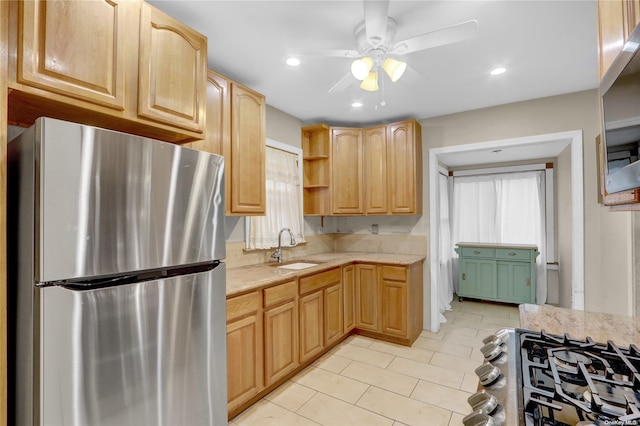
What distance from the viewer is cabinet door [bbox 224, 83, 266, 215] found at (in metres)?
2.36

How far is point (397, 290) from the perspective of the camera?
3.24 metres

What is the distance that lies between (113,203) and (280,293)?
149 cm

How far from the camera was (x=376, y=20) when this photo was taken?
1.56 meters

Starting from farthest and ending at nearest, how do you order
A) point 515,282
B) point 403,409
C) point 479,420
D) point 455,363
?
point 515,282 → point 455,363 → point 403,409 → point 479,420

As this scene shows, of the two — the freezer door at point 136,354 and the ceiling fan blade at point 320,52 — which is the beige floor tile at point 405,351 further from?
the ceiling fan blade at point 320,52

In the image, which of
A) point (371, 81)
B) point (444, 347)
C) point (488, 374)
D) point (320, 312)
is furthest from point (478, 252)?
point (488, 374)

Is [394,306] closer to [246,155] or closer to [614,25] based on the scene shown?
[246,155]

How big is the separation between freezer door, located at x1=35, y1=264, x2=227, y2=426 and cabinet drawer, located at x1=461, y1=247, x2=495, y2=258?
435 cm

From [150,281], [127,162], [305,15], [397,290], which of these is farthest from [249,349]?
[305,15]

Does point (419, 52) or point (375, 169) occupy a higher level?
point (419, 52)

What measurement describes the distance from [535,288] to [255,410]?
4284 millimetres

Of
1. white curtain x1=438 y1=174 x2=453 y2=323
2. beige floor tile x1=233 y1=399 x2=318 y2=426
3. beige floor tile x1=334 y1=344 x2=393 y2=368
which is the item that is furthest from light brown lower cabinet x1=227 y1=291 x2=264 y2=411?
white curtain x1=438 y1=174 x2=453 y2=323

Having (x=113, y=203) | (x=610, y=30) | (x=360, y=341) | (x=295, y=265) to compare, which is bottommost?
(x=360, y=341)

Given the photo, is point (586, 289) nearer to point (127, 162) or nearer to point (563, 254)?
point (563, 254)
